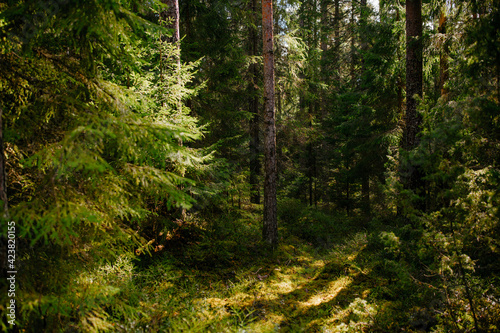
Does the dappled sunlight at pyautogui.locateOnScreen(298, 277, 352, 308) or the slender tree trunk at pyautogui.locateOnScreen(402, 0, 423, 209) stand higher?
the slender tree trunk at pyautogui.locateOnScreen(402, 0, 423, 209)

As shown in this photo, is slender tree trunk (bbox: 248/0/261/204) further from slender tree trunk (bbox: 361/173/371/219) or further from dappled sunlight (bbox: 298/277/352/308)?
dappled sunlight (bbox: 298/277/352/308)

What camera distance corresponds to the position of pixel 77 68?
139 inches

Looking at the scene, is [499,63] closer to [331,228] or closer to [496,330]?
[496,330]

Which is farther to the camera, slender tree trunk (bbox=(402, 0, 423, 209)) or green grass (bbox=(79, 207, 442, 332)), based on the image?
slender tree trunk (bbox=(402, 0, 423, 209))

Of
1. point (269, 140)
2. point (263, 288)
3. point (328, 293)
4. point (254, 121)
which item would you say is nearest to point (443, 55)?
point (269, 140)

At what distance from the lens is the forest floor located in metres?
4.73

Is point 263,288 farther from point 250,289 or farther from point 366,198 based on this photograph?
point 366,198

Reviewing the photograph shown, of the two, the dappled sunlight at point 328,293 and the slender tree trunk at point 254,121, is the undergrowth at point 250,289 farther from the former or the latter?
the slender tree trunk at point 254,121

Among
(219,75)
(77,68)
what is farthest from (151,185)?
(219,75)

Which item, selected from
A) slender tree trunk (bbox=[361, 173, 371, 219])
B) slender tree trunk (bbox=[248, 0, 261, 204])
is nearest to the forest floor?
slender tree trunk (bbox=[248, 0, 261, 204])

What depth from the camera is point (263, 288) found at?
6508 millimetres

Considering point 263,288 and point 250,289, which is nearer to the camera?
point 250,289

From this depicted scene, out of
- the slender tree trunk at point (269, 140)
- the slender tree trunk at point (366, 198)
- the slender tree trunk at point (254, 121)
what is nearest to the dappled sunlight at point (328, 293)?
the slender tree trunk at point (269, 140)

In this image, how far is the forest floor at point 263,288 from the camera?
4.73 metres
